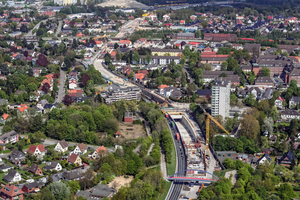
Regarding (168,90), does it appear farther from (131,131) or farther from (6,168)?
(6,168)

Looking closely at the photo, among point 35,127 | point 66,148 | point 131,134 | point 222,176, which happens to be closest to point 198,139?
point 131,134

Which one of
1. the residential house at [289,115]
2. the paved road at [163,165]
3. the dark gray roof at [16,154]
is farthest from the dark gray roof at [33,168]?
the residential house at [289,115]

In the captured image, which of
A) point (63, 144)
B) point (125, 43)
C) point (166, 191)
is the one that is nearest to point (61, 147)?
point (63, 144)

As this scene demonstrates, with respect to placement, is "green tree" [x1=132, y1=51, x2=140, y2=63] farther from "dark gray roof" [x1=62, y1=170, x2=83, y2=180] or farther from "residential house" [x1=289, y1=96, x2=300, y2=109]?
"dark gray roof" [x1=62, y1=170, x2=83, y2=180]

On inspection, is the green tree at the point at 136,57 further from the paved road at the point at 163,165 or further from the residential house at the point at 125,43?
the paved road at the point at 163,165

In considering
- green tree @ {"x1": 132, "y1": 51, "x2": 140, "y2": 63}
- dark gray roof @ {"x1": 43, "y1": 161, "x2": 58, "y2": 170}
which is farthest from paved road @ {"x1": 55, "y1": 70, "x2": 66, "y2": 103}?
dark gray roof @ {"x1": 43, "y1": 161, "x2": 58, "y2": 170}
